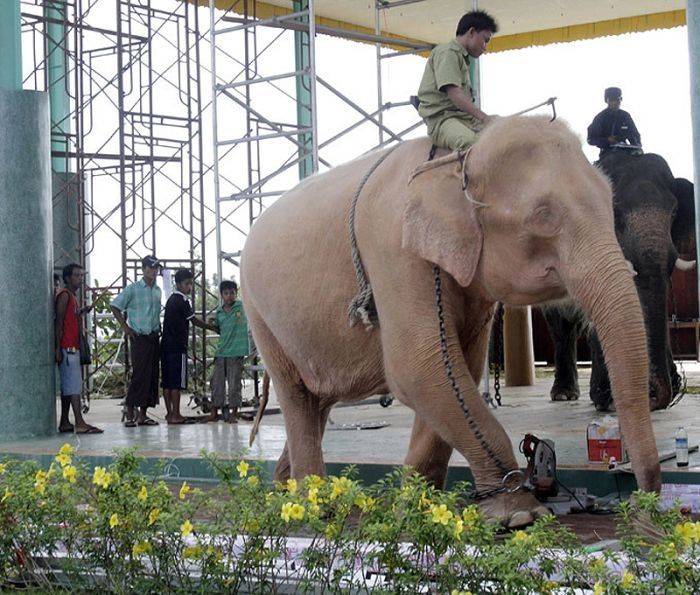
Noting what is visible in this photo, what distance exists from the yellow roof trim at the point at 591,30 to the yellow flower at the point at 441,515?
18.4m

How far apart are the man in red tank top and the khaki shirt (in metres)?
6.00

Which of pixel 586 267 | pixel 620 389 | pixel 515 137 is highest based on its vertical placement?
pixel 515 137

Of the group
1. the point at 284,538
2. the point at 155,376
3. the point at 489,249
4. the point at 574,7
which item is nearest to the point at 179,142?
the point at 155,376

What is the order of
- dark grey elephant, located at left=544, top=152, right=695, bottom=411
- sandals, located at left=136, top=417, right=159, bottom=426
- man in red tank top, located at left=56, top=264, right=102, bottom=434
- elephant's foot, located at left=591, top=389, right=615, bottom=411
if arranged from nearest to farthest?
dark grey elephant, located at left=544, top=152, right=695, bottom=411
elephant's foot, located at left=591, top=389, right=615, bottom=411
man in red tank top, located at left=56, top=264, right=102, bottom=434
sandals, located at left=136, top=417, right=159, bottom=426

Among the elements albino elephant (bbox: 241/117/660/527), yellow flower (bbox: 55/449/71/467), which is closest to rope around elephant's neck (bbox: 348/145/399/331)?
albino elephant (bbox: 241/117/660/527)

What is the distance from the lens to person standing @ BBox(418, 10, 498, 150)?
5.97 m

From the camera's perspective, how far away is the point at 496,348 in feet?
23.9

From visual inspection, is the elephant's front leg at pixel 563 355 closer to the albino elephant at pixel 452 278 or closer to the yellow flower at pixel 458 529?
Result: the albino elephant at pixel 452 278

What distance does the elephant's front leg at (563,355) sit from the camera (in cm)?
1331

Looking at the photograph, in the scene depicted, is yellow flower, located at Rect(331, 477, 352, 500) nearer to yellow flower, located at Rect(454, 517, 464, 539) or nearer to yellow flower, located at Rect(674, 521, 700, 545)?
yellow flower, located at Rect(454, 517, 464, 539)

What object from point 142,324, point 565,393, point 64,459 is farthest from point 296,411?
point 565,393

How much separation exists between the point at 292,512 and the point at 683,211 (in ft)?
23.3

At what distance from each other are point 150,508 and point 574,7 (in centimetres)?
1798

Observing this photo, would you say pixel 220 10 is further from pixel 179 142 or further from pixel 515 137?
pixel 515 137
